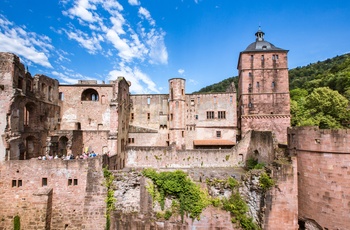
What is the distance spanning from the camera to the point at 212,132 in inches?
1225

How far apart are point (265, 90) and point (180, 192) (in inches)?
821

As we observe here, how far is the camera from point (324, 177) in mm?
13148

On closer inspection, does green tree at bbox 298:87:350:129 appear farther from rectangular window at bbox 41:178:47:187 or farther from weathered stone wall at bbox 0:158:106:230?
rectangular window at bbox 41:178:47:187

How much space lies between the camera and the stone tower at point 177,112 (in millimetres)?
28266

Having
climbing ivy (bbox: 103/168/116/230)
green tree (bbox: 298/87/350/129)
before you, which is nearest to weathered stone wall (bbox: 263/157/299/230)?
climbing ivy (bbox: 103/168/116/230)

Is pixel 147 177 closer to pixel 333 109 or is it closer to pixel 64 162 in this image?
pixel 64 162

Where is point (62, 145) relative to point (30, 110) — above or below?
below

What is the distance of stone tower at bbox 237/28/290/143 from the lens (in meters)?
27.0

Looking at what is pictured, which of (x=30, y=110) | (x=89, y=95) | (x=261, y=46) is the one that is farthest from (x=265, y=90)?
(x=30, y=110)

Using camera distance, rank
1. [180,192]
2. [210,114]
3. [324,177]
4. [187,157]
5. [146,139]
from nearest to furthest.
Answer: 1. [324,177]
2. [180,192]
3. [187,157]
4. [146,139]
5. [210,114]

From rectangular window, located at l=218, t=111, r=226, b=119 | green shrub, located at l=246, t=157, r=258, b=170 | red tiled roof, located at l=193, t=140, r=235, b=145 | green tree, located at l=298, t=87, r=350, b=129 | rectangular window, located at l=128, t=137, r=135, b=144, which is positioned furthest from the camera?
rectangular window, located at l=218, t=111, r=226, b=119

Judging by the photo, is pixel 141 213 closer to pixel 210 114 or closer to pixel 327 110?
pixel 210 114

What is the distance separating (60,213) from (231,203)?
1450 cm

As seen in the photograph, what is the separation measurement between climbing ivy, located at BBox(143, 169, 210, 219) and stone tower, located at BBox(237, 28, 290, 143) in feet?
50.8
